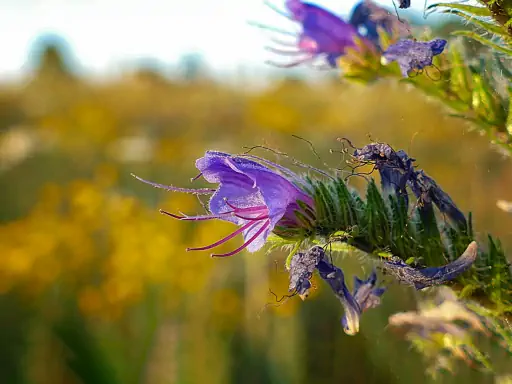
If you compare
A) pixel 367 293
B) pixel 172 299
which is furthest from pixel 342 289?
pixel 172 299

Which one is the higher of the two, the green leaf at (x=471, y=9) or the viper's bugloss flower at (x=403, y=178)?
the green leaf at (x=471, y=9)

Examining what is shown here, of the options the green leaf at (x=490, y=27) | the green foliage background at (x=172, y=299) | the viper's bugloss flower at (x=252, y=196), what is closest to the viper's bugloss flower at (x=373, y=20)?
the green leaf at (x=490, y=27)

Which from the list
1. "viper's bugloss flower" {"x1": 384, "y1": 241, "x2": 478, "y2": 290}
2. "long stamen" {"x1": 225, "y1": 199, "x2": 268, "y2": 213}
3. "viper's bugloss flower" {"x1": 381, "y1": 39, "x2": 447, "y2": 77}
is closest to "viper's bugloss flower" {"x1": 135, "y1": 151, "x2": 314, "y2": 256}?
"long stamen" {"x1": 225, "y1": 199, "x2": 268, "y2": 213}

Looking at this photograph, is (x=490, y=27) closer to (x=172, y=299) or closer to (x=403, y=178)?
(x=403, y=178)

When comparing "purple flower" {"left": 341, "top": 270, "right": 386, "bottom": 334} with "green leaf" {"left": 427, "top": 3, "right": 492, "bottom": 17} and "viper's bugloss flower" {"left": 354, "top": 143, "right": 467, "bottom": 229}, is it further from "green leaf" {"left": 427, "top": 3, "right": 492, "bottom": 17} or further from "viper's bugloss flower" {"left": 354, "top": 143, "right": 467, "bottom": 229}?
"green leaf" {"left": 427, "top": 3, "right": 492, "bottom": 17}

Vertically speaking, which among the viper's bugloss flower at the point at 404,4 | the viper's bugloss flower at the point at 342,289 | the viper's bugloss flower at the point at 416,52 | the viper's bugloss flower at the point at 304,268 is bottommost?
the viper's bugloss flower at the point at 342,289

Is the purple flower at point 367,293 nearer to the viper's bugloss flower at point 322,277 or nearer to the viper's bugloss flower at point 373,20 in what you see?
the viper's bugloss flower at point 322,277

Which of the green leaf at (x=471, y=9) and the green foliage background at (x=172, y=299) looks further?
the green foliage background at (x=172, y=299)
